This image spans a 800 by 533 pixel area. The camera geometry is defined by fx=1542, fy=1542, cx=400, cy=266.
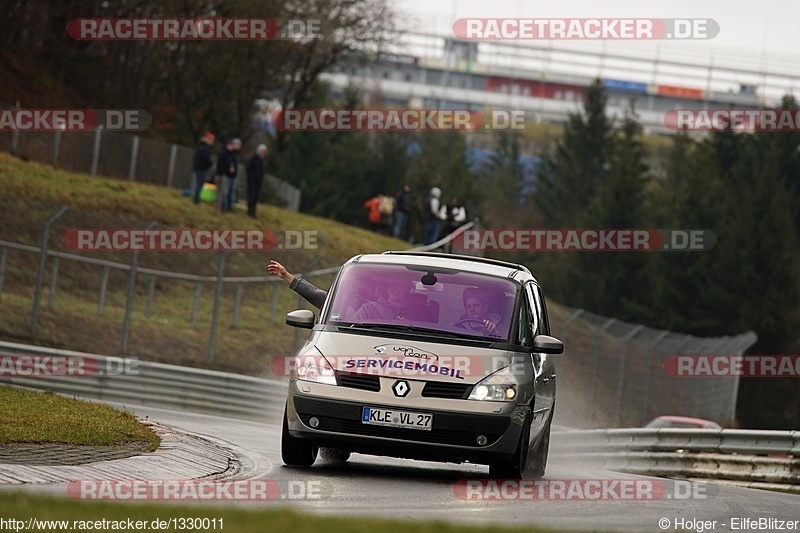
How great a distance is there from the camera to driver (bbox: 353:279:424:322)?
40.3ft

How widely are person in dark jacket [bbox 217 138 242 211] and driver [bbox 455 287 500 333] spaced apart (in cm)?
2544

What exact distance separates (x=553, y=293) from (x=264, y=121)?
19.5 m

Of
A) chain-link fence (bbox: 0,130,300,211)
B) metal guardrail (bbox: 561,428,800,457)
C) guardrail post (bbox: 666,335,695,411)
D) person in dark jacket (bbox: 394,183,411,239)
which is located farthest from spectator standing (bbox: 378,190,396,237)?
metal guardrail (bbox: 561,428,800,457)

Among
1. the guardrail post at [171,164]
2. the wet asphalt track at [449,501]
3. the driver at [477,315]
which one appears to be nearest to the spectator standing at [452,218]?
the guardrail post at [171,164]

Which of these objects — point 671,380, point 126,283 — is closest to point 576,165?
point 126,283

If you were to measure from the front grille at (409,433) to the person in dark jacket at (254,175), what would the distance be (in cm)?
2841

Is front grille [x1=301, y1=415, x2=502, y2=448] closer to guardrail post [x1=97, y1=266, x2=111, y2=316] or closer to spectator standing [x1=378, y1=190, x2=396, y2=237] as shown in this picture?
guardrail post [x1=97, y1=266, x2=111, y2=316]

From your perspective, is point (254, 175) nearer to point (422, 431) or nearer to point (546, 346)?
point (546, 346)

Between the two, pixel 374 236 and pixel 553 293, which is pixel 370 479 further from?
pixel 553 293

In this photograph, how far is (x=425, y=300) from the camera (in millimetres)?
12406

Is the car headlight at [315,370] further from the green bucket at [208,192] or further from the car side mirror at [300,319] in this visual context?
the green bucket at [208,192]

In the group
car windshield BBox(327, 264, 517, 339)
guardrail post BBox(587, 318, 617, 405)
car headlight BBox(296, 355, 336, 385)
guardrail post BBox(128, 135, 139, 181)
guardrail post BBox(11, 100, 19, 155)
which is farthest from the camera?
guardrail post BBox(128, 135, 139, 181)

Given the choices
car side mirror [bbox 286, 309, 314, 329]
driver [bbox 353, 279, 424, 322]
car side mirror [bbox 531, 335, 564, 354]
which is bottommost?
car side mirror [bbox 286, 309, 314, 329]

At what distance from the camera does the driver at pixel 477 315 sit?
12.3 m
